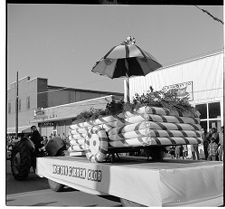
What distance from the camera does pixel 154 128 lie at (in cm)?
450

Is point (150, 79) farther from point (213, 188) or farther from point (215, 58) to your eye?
point (213, 188)

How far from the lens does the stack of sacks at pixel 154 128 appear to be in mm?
4488

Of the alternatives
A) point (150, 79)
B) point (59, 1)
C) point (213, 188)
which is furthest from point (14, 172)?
point (150, 79)

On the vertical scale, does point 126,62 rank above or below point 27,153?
above

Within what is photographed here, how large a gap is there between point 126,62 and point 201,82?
641 centimetres

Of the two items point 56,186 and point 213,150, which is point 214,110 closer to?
point 213,150

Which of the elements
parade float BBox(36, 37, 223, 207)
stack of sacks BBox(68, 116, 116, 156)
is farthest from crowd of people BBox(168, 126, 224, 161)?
stack of sacks BBox(68, 116, 116, 156)

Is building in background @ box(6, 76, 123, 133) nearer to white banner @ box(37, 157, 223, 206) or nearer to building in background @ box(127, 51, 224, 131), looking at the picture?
building in background @ box(127, 51, 224, 131)

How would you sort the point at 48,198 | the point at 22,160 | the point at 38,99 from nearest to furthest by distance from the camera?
the point at 48,198, the point at 22,160, the point at 38,99

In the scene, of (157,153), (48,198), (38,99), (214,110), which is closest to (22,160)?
(48,198)

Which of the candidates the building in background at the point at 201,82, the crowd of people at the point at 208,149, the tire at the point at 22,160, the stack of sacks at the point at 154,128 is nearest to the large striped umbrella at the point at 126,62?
the stack of sacks at the point at 154,128

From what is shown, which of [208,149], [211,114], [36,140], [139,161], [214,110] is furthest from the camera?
[211,114]

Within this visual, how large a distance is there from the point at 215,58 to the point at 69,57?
23.3 feet

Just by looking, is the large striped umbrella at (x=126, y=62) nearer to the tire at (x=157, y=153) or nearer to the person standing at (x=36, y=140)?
the tire at (x=157, y=153)
